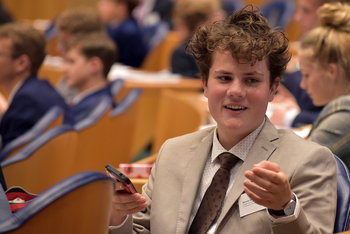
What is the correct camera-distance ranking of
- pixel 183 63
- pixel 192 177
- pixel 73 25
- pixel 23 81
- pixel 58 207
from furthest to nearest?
pixel 183 63
pixel 73 25
pixel 23 81
pixel 192 177
pixel 58 207

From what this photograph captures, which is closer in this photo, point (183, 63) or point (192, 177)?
point (192, 177)

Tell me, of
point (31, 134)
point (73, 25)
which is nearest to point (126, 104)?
point (31, 134)

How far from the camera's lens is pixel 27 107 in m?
3.02

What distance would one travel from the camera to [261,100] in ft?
4.87

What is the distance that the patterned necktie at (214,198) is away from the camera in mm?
1485

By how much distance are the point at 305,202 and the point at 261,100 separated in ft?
1.15

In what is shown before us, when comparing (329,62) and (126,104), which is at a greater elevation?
(329,62)

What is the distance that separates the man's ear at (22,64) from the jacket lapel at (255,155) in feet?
7.41

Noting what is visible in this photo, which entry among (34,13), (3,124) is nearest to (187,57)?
(3,124)

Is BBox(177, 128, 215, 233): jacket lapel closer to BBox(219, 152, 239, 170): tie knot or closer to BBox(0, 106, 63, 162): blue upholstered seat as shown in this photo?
BBox(219, 152, 239, 170): tie knot

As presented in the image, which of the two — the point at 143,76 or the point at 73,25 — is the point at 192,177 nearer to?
the point at 73,25

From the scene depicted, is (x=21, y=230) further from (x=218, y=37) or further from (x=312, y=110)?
(x=312, y=110)

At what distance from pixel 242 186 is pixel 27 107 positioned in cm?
Answer: 199

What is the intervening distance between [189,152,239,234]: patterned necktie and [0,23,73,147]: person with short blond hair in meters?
1.79
